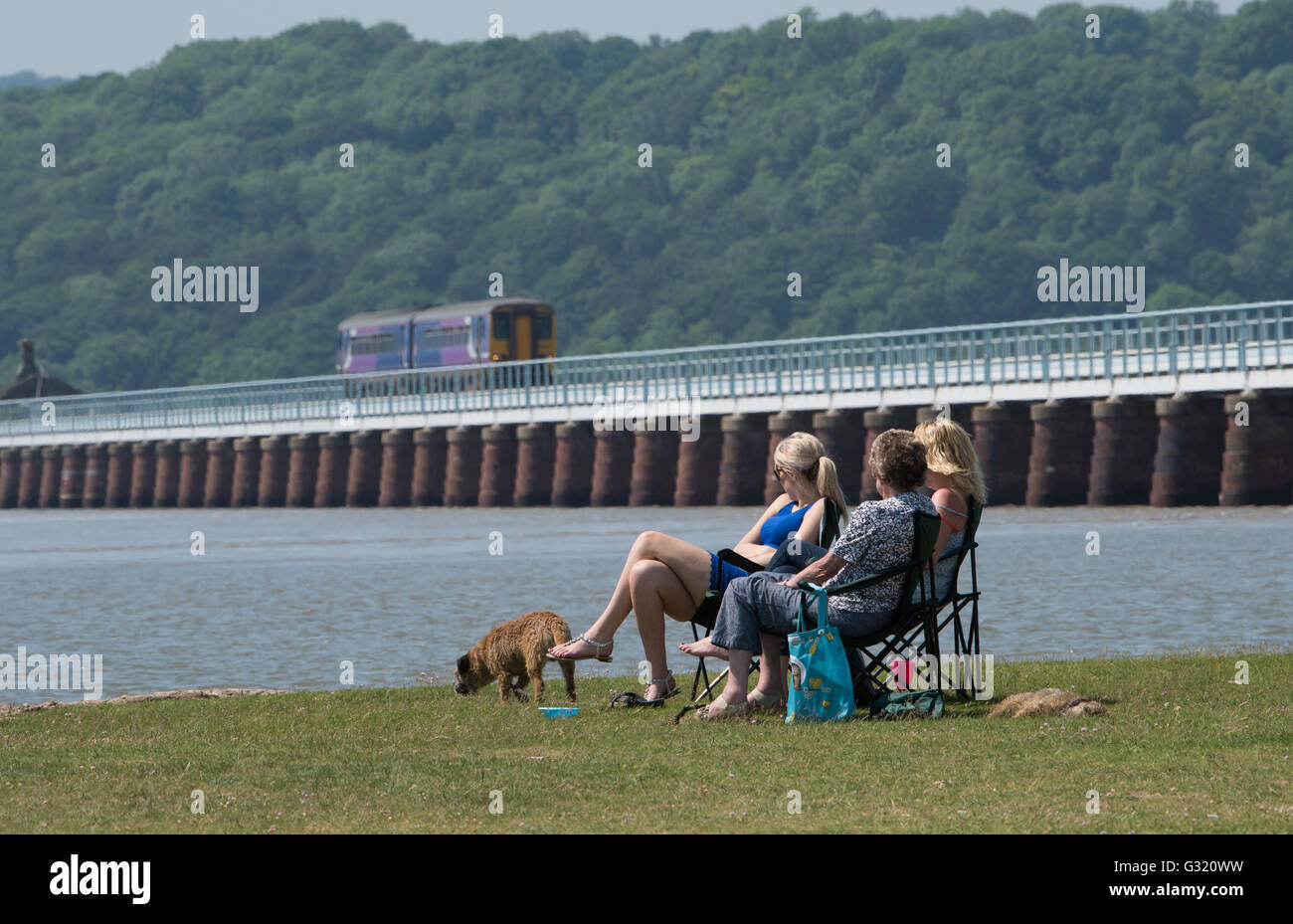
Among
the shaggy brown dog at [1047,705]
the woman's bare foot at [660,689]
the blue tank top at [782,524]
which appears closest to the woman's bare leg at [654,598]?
the woman's bare foot at [660,689]

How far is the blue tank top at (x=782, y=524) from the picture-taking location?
9875mm

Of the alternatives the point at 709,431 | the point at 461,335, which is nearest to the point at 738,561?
the point at 709,431

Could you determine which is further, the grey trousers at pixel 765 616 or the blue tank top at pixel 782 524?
the blue tank top at pixel 782 524

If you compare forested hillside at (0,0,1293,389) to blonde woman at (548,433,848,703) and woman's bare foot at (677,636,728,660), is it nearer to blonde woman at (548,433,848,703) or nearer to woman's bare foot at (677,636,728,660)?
blonde woman at (548,433,848,703)

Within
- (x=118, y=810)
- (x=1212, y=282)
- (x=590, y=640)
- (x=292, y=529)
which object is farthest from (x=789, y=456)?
(x=1212, y=282)

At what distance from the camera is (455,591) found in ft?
73.9

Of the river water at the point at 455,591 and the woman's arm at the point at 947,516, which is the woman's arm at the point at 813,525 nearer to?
the woman's arm at the point at 947,516

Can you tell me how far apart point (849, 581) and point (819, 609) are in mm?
237

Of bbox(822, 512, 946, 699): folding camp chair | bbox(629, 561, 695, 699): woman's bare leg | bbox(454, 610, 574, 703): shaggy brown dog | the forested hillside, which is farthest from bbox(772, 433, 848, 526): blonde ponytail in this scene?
the forested hillside

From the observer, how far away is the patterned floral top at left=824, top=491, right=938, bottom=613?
9.05 m

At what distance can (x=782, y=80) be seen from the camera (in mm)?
143500

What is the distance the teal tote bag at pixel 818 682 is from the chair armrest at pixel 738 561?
670 mm
